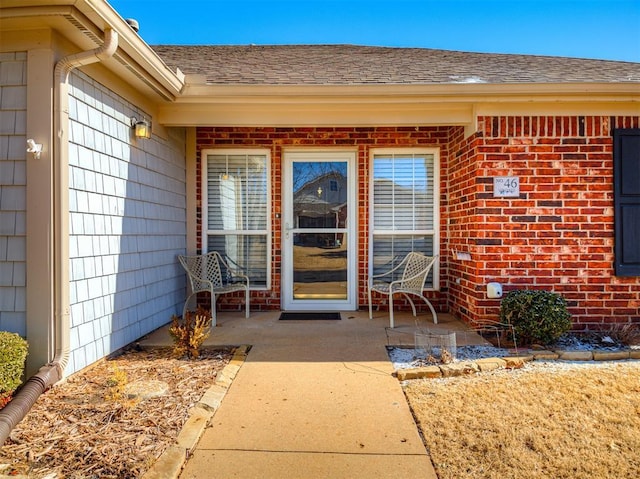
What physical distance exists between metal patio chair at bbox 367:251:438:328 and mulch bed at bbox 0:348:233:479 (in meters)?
2.15

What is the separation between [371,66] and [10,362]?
4.67 m

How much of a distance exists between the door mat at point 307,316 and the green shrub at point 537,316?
79.4 inches

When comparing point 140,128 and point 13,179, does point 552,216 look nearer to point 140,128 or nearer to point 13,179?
point 140,128

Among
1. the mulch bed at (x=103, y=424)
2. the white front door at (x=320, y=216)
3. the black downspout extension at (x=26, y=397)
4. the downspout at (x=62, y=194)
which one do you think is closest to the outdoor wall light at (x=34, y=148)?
the downspout at (x=62, y=194)

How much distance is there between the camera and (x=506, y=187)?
4.25 metres

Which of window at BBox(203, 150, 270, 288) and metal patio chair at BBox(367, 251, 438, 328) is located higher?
window at BBox(203, 150, 270, 288)

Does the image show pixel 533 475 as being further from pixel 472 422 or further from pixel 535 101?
pixel 535 101

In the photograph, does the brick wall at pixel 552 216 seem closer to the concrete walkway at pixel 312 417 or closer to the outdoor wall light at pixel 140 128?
the concrete walkway at pixel 312 417

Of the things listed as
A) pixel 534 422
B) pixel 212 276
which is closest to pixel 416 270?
pixel 212 276

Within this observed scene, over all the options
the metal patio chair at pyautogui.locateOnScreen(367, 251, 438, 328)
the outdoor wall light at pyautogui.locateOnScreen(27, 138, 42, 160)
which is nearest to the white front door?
the metal patio chair at pyautogui.locateOnScreen(367, 251, 438, 328)

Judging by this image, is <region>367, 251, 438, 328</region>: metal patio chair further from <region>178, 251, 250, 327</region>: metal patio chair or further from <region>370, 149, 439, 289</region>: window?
<region>178, 251, 250, 327</region>: metal patio chair

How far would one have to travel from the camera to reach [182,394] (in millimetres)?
2742

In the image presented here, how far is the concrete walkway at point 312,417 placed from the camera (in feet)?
6.63

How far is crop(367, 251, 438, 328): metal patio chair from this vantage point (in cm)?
468
